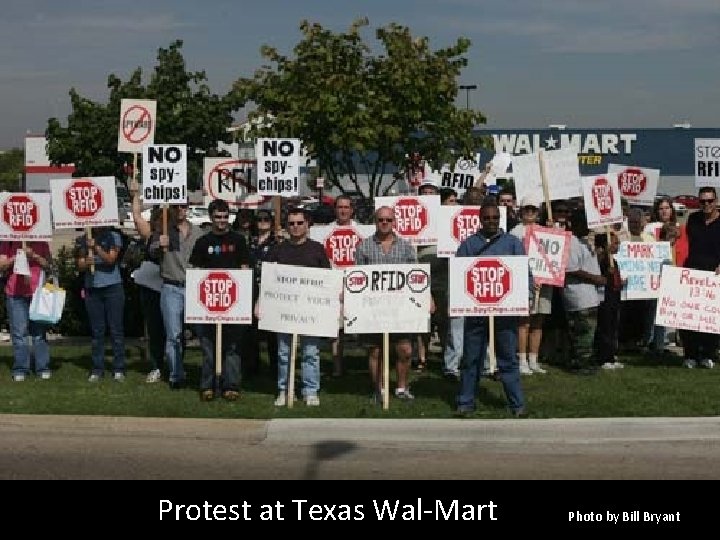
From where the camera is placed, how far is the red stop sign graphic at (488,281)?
997 centimetres

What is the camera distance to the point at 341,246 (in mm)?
12211

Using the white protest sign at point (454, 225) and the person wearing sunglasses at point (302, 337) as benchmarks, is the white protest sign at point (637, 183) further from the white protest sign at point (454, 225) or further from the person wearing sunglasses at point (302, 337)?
the person wearing sunglasses at point (302, 337)

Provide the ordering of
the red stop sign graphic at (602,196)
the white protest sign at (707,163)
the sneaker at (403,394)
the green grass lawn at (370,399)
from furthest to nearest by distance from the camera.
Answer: the white protest sign at (707,163) < the red stop sign graphic at (602,196) < the sneaker at (403,394) < the green grass lawn at (370,399)

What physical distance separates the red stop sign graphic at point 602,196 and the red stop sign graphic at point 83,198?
218 inches

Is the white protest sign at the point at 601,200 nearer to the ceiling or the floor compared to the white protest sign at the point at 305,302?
nearer to the ceiling

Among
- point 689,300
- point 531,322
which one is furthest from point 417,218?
point 689,300

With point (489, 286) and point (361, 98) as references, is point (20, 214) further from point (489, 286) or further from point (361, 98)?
point (361, 98)

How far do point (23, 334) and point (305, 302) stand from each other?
342 cm

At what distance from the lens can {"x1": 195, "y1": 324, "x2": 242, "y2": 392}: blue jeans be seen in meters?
10.6

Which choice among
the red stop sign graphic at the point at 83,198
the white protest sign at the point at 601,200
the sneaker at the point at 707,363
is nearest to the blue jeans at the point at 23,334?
the red stop sign graphic at the point at 83,198

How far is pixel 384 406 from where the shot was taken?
10055 mm

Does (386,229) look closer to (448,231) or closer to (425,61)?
(448,231)

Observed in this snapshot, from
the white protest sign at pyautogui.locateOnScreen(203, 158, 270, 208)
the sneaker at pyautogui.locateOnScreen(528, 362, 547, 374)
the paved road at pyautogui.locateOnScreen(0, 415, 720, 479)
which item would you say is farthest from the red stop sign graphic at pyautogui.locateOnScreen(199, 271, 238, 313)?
the white protest sign at pyautogui.locateOnScreen(203, 158, 270, 208)
